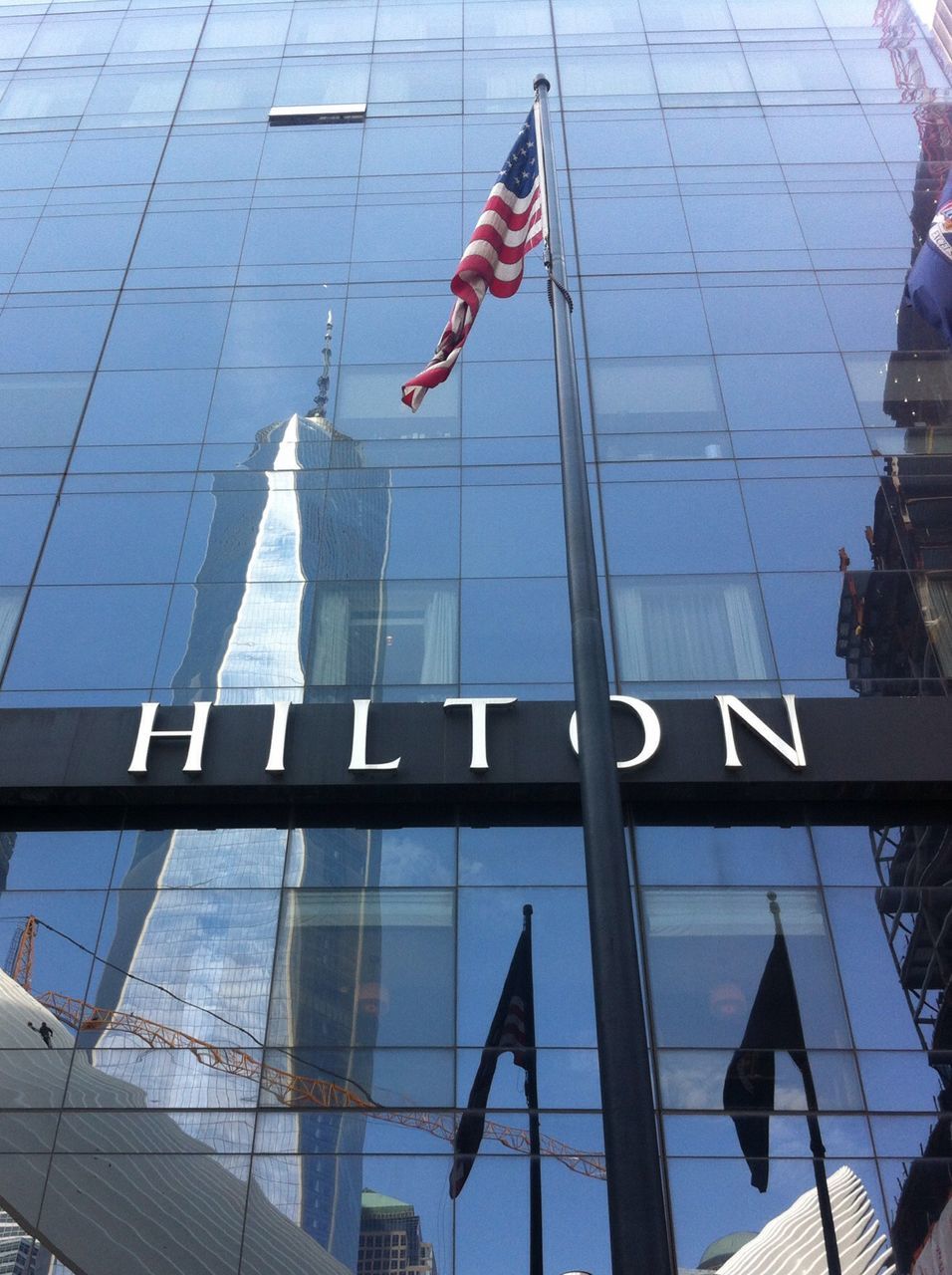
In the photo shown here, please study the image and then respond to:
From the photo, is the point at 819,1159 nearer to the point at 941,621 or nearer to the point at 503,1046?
the point at 503,1046

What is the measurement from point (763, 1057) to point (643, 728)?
4.34 m

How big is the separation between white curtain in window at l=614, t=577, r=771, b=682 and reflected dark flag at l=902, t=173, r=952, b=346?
19.7 feet

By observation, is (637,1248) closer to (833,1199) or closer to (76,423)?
(833,1199)

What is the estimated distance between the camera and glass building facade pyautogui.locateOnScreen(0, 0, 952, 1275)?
43.4 feet

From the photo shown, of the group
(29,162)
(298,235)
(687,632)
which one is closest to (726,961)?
(687,632)

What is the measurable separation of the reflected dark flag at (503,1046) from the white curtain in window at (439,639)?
4.09 metres

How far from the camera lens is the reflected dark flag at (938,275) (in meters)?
19.1

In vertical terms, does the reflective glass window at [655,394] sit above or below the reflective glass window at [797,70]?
below

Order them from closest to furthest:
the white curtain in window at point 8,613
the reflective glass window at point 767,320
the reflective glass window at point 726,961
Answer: the reflective glass window at point 726,961 → the white curtain in window at point 8,613 → the reflective glass window at point 767,320

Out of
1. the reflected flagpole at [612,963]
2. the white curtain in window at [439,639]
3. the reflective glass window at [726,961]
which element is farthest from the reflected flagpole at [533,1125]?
the reflected flagpole at [612,963]

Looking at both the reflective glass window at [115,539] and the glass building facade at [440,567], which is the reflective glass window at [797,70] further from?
the reflective glass window at [115,539]

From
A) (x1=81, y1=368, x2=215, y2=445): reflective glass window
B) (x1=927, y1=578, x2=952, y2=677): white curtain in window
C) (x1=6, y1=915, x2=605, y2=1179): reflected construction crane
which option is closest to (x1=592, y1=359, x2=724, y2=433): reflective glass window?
(x1=927, y1=578, x2=952, y2=677): white curtain in window

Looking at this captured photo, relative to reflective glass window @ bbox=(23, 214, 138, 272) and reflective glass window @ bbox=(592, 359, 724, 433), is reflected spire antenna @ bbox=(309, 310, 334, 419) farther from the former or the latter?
reflective glass window @ bbox=(23, 214, 138, 272)

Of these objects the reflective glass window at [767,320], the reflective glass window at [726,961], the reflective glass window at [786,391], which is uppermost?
the reflective glass window at [767,320]
